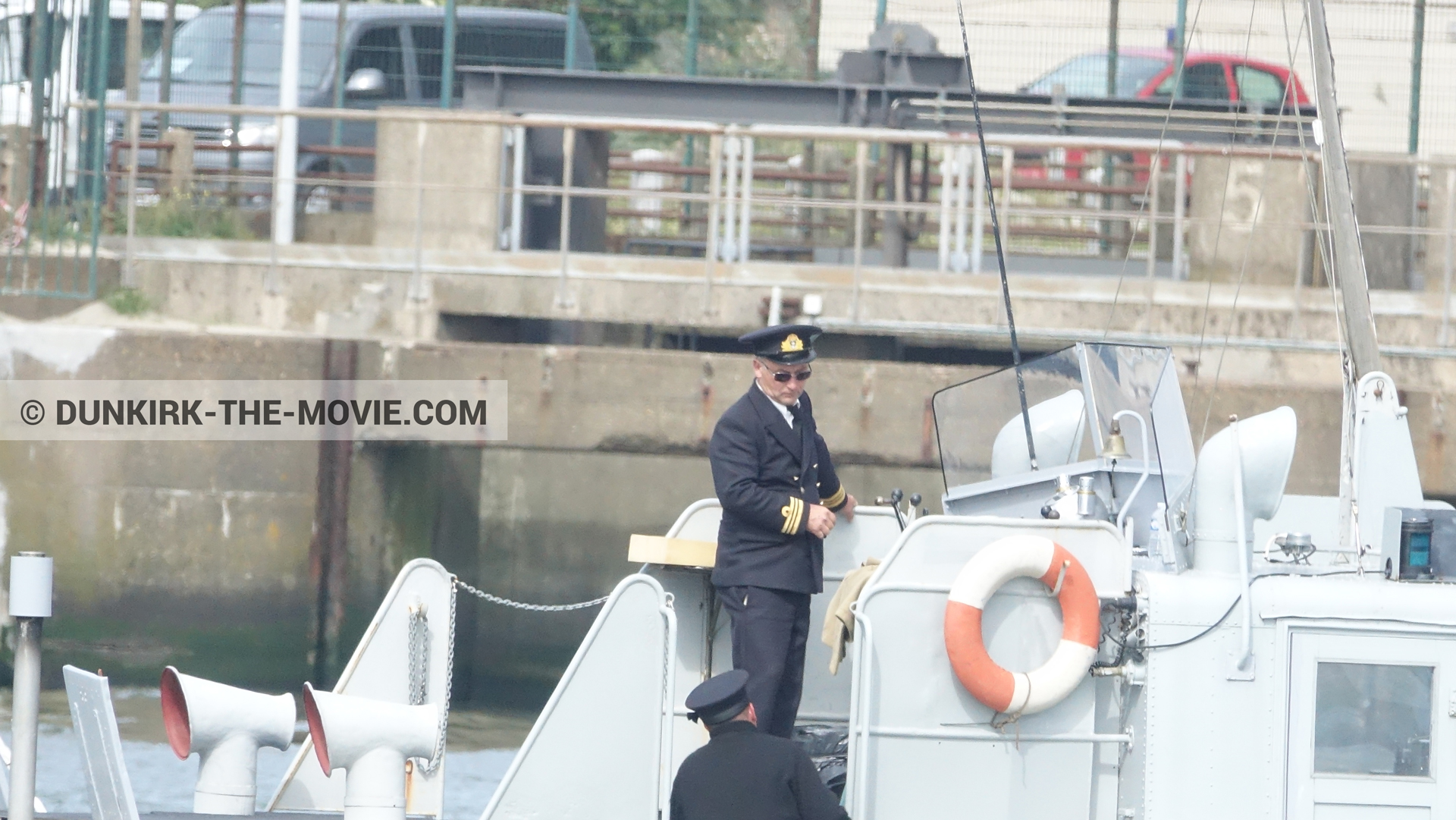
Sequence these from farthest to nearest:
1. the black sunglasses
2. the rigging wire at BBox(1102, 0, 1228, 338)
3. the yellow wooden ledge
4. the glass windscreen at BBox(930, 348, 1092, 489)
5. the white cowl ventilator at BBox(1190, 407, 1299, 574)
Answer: the rigging wire at BBox(1102, 0, 1228, 338), the glass windscreen at BBox(930, 348, 1092, 489), the yellow wooden ledge, the black sunglasses, the white cowl ventilator at BBox(1190, 407, 1299, 574)

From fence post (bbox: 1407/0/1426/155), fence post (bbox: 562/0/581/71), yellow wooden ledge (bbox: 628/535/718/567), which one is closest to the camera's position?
yellow wooden ledge (bbox: 628/535/718/567)

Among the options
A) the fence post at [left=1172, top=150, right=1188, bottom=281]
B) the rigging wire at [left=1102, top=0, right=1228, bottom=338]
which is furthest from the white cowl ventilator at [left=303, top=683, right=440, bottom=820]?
the fence post at [left=1172, top=150, right=1188, bottom=281]

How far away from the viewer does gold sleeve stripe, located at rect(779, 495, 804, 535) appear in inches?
203

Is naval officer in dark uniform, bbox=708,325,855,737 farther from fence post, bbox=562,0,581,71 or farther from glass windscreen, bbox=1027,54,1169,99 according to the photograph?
glass windscreen, bbox=1027,54,1169,99

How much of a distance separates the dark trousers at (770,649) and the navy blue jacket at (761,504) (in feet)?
0.16

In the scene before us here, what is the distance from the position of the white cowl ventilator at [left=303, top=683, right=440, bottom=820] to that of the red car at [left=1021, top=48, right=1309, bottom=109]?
41.5 feet

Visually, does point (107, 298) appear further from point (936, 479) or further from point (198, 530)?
point (936, 479)

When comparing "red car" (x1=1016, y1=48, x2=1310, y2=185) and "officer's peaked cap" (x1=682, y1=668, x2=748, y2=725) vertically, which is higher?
"red car" (x1=1016, y1=48, x2=1310, y2=185)

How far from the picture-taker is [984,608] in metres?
4.93

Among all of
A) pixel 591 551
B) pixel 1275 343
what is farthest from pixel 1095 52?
pixel 591 551

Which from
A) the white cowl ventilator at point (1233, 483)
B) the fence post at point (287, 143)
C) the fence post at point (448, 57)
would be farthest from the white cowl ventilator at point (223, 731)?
the fence post at point (448, 57)

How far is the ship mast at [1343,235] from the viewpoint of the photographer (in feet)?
18.7

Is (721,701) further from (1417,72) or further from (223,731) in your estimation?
(1417,72)

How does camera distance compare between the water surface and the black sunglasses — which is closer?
the black sunglasses
